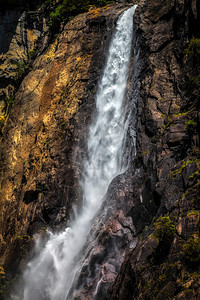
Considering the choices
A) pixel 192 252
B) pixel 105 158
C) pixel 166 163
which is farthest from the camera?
pixel 105 158

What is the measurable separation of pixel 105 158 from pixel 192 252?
8659 millimetres

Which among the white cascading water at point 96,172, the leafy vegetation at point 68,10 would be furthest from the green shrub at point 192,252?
the leafy vegetation at point 68,10

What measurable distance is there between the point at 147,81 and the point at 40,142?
7.26m

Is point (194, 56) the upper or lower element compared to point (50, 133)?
lower

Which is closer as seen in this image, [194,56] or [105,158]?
[194,56]

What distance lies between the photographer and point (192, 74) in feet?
36.6

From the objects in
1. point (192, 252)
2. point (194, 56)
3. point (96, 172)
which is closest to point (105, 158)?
point (96, 172)

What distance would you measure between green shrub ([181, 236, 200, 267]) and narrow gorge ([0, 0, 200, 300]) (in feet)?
0.06

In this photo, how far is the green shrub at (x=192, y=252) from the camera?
5.55 meters

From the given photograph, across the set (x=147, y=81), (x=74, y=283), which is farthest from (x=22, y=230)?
(x=147, y=81)

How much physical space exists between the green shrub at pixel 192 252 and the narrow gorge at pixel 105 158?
19 mm

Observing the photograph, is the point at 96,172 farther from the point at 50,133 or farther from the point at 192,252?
the point at 192,252

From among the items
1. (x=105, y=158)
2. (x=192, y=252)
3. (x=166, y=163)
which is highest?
(x=105, y=158)

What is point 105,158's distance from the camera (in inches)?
550
